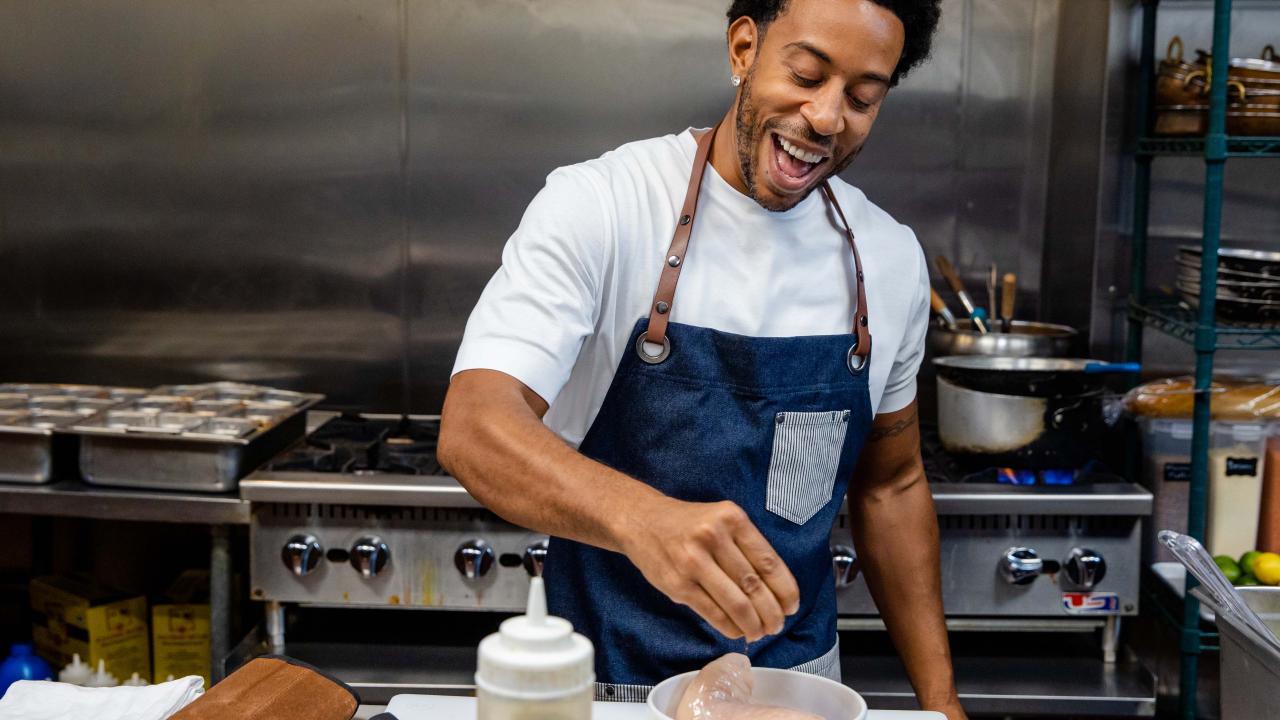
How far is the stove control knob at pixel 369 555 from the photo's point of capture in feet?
7.32

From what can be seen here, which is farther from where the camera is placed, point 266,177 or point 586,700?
point 266,177

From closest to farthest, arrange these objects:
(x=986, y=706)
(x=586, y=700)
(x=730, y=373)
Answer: (x=586, y=700)
(x=730, y=373)
(x=986, y=706)

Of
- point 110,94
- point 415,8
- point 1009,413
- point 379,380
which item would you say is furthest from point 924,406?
point 110,94

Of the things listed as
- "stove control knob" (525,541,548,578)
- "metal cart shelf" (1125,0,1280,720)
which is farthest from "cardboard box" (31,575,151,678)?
"metal cart shelf" (1125,0,1280,720)

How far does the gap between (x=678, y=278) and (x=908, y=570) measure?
0.50m

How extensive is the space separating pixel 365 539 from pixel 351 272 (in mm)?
866

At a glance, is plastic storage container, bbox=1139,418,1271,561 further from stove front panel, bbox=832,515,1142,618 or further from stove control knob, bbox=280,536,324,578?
stove control knob, bbox=280,536,324,578

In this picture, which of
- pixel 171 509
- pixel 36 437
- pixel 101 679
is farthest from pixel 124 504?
pixel 101 679

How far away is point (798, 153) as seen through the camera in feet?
4.92

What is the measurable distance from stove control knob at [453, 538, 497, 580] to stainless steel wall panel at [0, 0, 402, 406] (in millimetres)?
795

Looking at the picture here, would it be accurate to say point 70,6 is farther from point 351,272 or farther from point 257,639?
point 257,639

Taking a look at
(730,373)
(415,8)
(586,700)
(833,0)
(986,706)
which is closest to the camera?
(586,700)

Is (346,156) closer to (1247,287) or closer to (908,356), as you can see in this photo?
(908,356)

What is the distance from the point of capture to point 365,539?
7.35 ft
